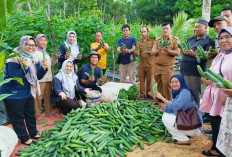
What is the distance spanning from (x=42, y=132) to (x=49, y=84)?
56.4 inches

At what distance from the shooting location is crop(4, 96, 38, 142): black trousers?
3.91 meters

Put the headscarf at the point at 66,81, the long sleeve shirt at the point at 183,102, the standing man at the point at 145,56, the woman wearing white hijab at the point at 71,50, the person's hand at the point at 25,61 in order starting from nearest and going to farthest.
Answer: the person's hand at the point at 25,61
the long sleeve shirt at the point at 183,102
the headscarf at the point at 66,81
the woman wearing white hijab at the point at 71,50
the standing man at the point at 145,56

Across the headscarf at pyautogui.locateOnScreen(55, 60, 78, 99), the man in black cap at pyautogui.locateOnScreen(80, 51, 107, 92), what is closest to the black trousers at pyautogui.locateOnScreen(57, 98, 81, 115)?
the headscarf at pyautogui.locateOnScreen(55, 60, 78, 99)

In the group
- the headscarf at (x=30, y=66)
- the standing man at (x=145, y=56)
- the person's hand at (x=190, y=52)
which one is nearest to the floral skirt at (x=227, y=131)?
the person's hand at (x=190, y=52)

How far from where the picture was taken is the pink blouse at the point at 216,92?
2952 mm

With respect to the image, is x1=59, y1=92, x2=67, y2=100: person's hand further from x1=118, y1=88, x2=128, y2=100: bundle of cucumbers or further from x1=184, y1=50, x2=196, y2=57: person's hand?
x1=184, y1=50, x2=196, y2=57: person's hand

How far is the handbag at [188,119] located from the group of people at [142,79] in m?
0.08

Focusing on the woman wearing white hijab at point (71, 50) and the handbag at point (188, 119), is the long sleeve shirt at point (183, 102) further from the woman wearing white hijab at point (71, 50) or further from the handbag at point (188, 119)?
the woman wearing white hijab at point (71, 50)

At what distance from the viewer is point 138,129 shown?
4.55 metres

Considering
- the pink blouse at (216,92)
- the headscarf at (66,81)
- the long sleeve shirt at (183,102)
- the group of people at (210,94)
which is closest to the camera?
the group of people at (210,94)

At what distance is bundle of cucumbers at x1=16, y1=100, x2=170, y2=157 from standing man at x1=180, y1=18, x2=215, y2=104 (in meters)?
1.12

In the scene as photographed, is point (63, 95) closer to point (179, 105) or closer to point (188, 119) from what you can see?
point (179, 105)

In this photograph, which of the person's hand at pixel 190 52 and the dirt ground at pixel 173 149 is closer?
the dirt ground at pixel 173 149

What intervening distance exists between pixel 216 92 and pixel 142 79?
3876 millimetres
